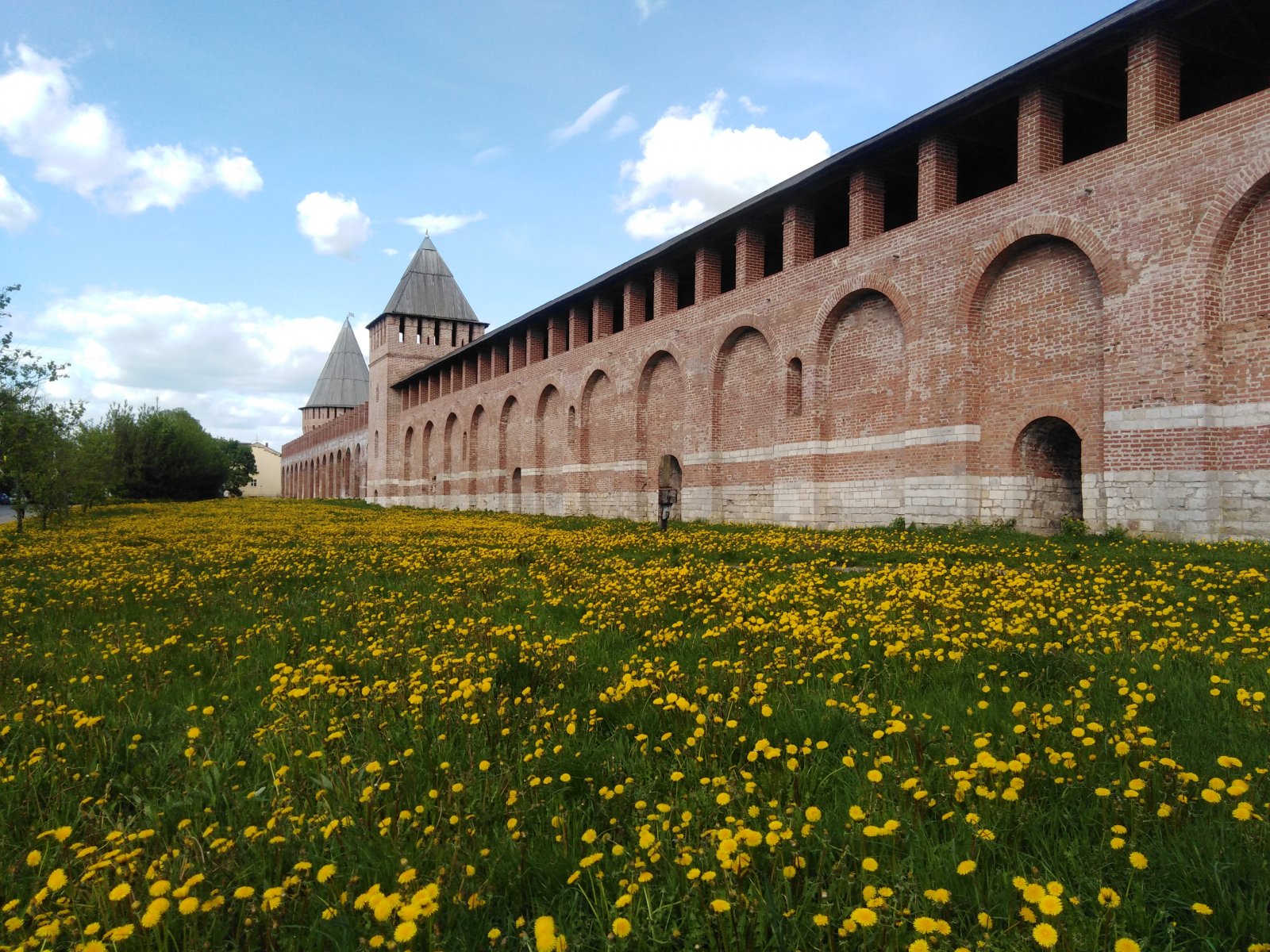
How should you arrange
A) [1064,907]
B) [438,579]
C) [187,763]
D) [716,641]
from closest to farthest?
[1064,907] < [187,763] < [716,641] < [438,579]

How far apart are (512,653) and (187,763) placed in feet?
5.89

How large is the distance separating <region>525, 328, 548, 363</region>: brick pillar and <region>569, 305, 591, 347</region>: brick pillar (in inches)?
135

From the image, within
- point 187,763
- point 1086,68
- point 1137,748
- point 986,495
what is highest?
point 1086,68

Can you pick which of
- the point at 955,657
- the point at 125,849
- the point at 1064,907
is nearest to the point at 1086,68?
the point at 955,657

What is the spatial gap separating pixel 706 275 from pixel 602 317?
5.97 meters

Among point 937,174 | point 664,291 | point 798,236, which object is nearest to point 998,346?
point 937,174

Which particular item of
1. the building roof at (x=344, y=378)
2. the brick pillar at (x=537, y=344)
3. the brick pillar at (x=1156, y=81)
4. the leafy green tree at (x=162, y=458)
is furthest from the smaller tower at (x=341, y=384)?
the brick pillar at (x=1156, y=81)

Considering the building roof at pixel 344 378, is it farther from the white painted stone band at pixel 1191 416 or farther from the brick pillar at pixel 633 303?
the white painted stone band at pixel 1191 416

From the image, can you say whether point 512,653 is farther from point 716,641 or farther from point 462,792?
point 462,792

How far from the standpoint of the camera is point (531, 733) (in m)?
3.24

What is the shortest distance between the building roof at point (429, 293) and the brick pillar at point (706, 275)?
28.7 metres

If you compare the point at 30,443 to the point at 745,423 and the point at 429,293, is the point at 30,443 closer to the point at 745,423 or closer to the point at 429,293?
the point at 745,423

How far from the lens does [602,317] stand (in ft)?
86.3

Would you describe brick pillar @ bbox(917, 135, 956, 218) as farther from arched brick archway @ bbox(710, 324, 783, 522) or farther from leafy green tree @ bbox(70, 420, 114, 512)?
leafy green tree @ bbox(70, 420, 114, 512)
